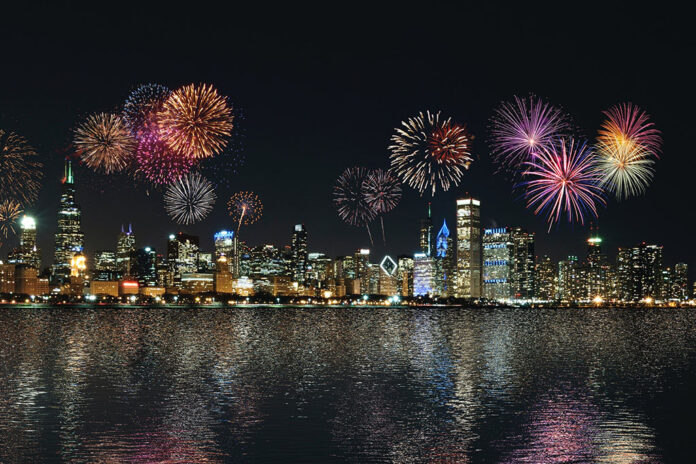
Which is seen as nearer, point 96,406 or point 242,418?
point 242,418

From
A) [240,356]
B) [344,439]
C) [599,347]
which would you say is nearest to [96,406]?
[344,439]

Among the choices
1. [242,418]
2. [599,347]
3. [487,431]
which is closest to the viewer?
[487,431]

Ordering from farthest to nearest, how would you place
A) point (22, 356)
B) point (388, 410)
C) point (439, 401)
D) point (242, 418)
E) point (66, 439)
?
point (22, 356), point (439, 401), point (388, 410), point (242, 418), point (66, 439)

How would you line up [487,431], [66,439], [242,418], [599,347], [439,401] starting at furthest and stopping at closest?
[599,347] → [439,401] → [242,418] → [487,431] → [66,439]

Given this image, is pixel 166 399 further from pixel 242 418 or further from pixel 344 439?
pixel 344 439

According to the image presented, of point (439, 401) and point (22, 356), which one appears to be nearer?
point (439, 401)

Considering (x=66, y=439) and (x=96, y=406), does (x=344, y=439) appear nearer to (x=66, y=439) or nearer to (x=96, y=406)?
(x=66, y=439)

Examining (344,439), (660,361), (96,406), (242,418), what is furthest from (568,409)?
(660,361)

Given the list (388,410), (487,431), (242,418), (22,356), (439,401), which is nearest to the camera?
(487,431)

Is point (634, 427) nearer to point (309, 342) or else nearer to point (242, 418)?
point (242, 418)
